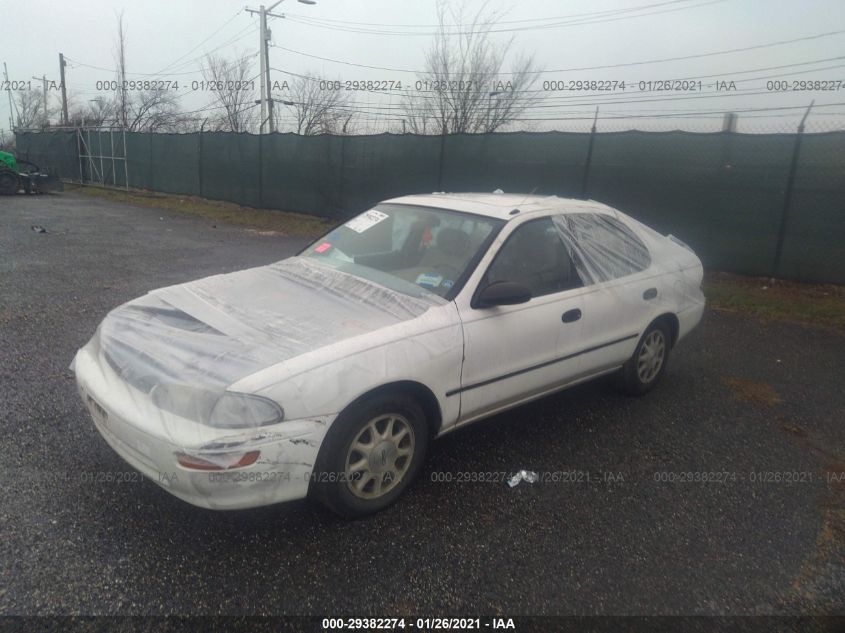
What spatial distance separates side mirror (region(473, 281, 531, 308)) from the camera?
323 centimetres

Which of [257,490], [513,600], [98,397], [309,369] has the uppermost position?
[309,369]

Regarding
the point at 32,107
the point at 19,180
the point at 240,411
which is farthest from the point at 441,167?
the point at 32,107

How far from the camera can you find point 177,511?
286 centimetres

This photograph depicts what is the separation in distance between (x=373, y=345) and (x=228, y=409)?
2.29ft

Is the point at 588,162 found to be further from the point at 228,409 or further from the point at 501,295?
the point at 228,409

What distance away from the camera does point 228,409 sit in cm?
243

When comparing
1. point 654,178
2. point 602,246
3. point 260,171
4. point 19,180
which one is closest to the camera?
point 602,246

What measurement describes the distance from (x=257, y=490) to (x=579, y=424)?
2.36 metres

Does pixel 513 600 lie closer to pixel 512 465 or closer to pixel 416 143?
pixel 512 465

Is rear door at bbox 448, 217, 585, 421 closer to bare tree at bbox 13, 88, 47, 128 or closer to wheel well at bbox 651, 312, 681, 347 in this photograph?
wheel well at bbox 651, 312, 681, 347

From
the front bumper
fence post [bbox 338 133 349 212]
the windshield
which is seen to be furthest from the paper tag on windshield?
fence post [bbox 338 133 349 212]

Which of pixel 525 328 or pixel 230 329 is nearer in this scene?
pixel 230 329

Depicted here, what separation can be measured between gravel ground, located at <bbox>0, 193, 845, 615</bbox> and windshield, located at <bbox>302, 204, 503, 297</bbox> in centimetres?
105

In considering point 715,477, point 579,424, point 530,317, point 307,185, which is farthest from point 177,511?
point 307,185
